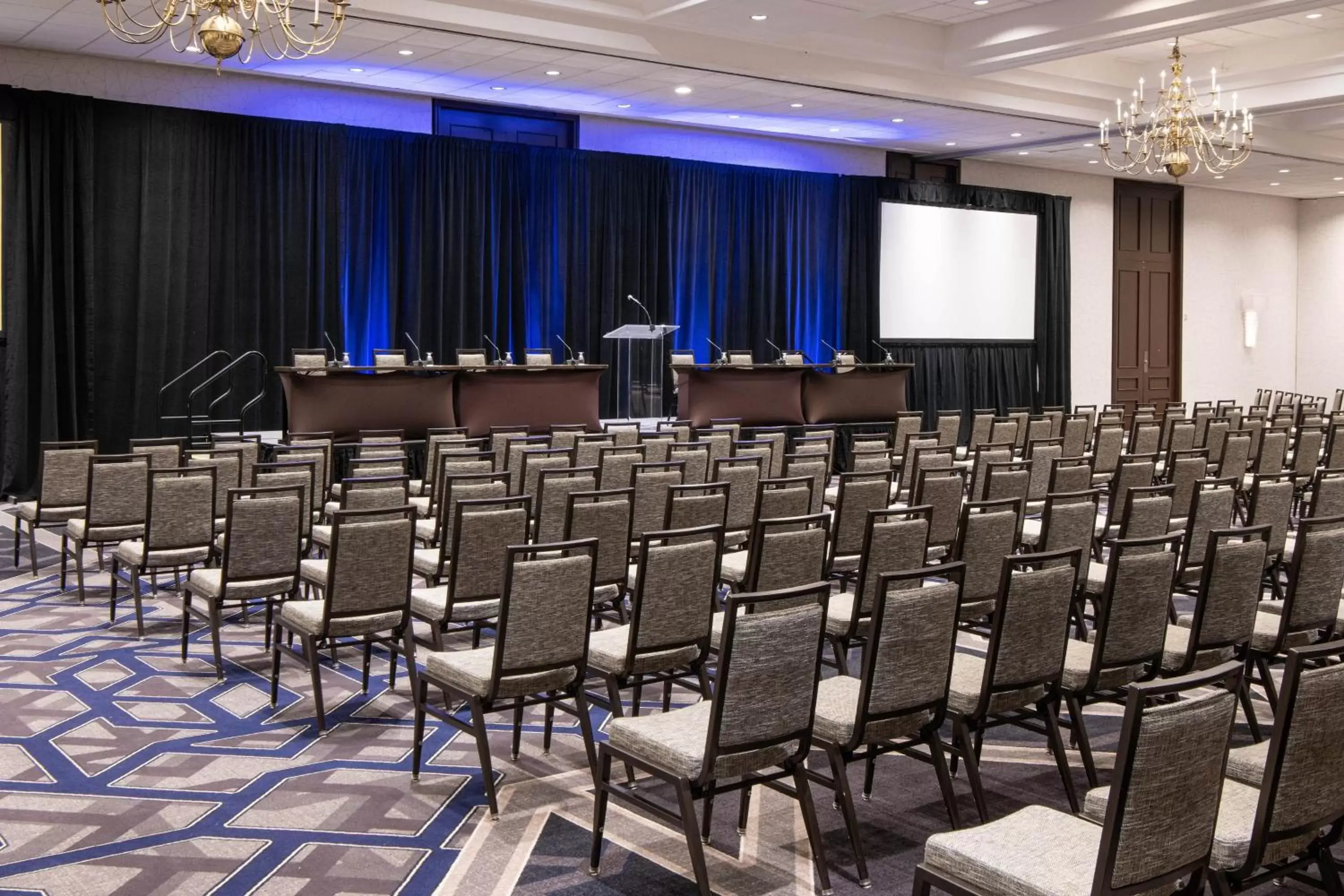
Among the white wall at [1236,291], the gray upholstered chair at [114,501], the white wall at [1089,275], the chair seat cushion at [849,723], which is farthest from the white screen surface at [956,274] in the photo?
the chair seat cushion at [849,723]

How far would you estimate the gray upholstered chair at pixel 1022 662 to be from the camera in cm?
378

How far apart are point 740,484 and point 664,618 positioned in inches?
114

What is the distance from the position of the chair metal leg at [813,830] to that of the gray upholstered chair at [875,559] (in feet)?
3.85

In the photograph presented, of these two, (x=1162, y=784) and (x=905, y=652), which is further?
(x=905, y=652)

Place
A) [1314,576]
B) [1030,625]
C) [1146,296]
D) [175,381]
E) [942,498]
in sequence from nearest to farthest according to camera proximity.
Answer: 1. [1030,625]
2. [1314,576]
3. [942,498]
4. [175,381]
5. [1146,296]

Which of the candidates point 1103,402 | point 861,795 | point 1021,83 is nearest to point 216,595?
point 861,795

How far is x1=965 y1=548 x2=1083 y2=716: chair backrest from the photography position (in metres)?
3.77

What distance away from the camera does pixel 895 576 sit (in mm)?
3512

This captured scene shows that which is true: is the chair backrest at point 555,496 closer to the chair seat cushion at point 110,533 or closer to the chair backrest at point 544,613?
the chair backrest at point 544,613

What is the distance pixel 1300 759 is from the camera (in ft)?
9.12

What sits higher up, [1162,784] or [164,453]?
[164,453]

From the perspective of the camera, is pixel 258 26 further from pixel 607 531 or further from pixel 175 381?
pixel 607 531

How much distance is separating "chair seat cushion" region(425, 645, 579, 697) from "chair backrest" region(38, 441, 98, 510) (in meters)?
4.22

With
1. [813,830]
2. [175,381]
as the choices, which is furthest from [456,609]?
[175,381]
